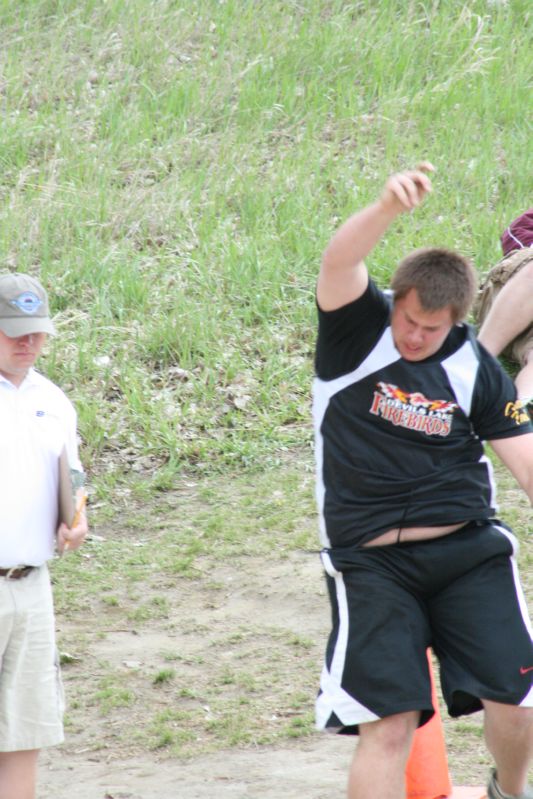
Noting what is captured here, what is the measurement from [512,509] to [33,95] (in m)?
6.94

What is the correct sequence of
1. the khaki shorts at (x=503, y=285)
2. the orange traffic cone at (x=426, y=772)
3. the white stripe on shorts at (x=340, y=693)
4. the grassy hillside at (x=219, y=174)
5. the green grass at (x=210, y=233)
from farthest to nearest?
1. the grassy hillside at (x=219, y=174)
2. the khaki shorts at (x=503, y=285)
3. the green grass at (x=210, y=233)
4. the orange traffic cone at (x=426, y=772)
5. the white stripe on shorts at (x=340, y=693)

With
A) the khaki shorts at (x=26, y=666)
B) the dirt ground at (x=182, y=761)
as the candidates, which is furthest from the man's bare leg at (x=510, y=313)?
the khaki shorts at (x=26, y=666)

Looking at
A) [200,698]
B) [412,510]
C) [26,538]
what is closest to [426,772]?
[412,510]

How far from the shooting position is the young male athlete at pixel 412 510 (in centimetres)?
382

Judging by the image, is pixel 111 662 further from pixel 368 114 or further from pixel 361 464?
pixel 368 114

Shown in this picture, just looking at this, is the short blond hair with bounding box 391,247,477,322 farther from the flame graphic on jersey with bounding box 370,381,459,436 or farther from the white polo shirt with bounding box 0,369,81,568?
the white polo shirt with bounding box 0,369,81,568

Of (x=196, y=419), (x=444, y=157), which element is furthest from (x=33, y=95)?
(x=196, y=419)

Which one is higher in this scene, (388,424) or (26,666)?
(388,424)

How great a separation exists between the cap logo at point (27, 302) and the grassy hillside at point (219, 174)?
345cm

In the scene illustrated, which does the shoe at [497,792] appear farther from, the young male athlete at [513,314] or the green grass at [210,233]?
the young male athlete at [513,314]

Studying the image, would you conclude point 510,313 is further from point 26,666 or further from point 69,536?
point 26,666

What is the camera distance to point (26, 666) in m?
4.02

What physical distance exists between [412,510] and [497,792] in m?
1.04

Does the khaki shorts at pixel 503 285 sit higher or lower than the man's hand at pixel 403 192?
lower
